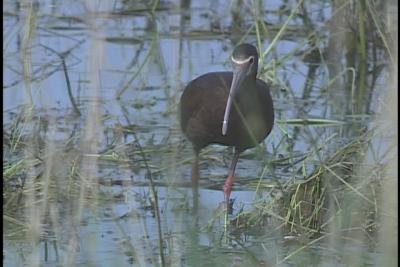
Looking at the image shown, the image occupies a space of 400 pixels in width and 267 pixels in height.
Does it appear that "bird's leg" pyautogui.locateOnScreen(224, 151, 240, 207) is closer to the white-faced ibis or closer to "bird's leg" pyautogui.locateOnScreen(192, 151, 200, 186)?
the white-faced ibis

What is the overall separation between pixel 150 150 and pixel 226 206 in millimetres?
679

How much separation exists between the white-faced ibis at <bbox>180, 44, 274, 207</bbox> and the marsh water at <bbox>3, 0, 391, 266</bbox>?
15 cm

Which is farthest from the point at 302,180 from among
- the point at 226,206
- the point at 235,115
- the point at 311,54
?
the point at 311,54

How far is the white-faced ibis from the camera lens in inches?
240

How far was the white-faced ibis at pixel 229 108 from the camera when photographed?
610 cm

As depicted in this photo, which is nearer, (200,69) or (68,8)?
(200,69)

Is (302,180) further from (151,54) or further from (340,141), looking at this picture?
(151,54)

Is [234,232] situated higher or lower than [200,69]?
lower

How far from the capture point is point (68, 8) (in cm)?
883

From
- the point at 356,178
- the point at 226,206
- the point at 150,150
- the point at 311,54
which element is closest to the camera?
the point at 356,178

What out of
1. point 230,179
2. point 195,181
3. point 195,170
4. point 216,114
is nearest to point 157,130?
point 216,114

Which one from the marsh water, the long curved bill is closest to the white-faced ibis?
the long curved bill

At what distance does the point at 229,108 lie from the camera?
20.0 feet

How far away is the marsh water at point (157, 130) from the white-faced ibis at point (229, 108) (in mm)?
149
